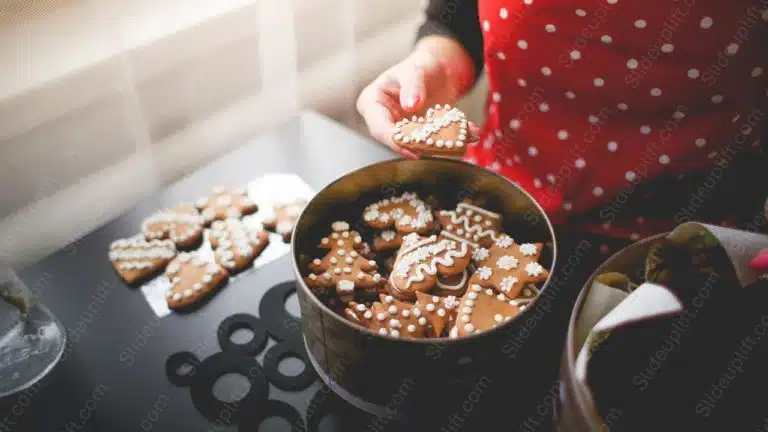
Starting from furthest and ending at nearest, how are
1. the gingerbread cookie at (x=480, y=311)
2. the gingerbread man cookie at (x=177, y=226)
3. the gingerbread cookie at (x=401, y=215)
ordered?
the gingerbread man cookie at (x=177, y=226), the gingerbread cookie at (x=401, y=215), the gingerbread cookie at (x=480, y=311)

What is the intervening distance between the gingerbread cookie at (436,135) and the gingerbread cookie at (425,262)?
3.5 inches

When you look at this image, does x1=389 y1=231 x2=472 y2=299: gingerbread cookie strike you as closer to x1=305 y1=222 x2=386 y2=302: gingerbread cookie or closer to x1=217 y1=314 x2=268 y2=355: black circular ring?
x1=305 y1=222 x2=386 y2=302: gingerbread cookie

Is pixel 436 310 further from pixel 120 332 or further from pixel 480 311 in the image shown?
pixel 120 332

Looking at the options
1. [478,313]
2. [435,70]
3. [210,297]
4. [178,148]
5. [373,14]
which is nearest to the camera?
[478,313]

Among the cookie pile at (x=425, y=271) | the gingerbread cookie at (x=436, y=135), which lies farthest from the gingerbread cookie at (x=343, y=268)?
the gingerbread cookie at (x=436, y=135)

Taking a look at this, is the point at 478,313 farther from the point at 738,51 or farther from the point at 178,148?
the point at 178,148

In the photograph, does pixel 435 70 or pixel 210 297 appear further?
pixel 435 70

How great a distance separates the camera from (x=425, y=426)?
→ 633 mm

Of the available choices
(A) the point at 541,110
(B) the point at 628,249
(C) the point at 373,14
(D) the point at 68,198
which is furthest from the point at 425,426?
(C) the point at 373,14

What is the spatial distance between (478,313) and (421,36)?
494mm

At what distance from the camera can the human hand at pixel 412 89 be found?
32.0 inches

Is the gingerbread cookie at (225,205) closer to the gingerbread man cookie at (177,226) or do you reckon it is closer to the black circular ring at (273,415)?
the gingerbread man cookie at (177,226)

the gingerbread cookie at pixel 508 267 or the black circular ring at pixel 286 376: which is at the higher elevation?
the gingerbread cookie at pixel 508 267

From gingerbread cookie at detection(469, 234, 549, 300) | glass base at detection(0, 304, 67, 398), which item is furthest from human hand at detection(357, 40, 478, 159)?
glass base at detection(0, 304, 67, 398)
